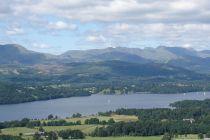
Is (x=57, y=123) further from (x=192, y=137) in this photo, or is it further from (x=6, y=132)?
(x=192, y=137)

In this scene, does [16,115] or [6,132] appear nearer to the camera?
[6,132]

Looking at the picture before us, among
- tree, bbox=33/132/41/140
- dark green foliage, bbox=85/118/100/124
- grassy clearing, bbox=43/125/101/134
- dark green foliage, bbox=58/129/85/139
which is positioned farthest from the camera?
dark green foliage, bbox=85/118/100/124

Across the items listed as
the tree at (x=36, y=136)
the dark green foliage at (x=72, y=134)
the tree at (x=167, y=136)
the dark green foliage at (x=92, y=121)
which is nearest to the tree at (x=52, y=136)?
the dark green foliage at (x=72, y=134)

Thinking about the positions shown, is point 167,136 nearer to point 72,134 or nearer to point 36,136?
point 72,134

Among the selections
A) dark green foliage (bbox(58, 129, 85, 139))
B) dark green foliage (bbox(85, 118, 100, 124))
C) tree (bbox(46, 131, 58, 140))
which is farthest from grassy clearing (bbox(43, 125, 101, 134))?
tree (bbox(46, 131, 58, 140))

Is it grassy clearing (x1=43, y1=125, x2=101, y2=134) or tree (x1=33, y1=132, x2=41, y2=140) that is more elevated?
grassy clearing (x1=43, y1=125, x2=101, y2=134)

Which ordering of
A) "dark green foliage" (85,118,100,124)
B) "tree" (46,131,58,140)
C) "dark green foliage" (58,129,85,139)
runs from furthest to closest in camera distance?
"dark green foliage" (85,118,100,124) → "dark green foliage" (58,129,85,139) → "tree" (46,131,58,140)

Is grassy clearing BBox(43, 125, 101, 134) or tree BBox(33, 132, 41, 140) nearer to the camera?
tree BBox(33, 132, 41, 140)

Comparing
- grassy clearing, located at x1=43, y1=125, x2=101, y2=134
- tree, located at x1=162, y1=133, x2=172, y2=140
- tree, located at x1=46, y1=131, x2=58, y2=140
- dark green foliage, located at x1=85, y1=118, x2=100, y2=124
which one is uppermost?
dark green foliage, located at x1=85, y1=118, x2=100, y2=124

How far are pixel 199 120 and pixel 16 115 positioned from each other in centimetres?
5800

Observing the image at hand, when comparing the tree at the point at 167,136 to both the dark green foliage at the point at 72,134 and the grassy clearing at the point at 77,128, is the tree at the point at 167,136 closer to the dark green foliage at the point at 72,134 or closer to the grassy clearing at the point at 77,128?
the dark green foliage at the point at 72,134

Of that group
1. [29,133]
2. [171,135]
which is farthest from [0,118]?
[171,135]

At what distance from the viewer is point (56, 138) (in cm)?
9831

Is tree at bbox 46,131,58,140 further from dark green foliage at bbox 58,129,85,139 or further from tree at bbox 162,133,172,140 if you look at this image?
tree at bbox 162,133,172,140
